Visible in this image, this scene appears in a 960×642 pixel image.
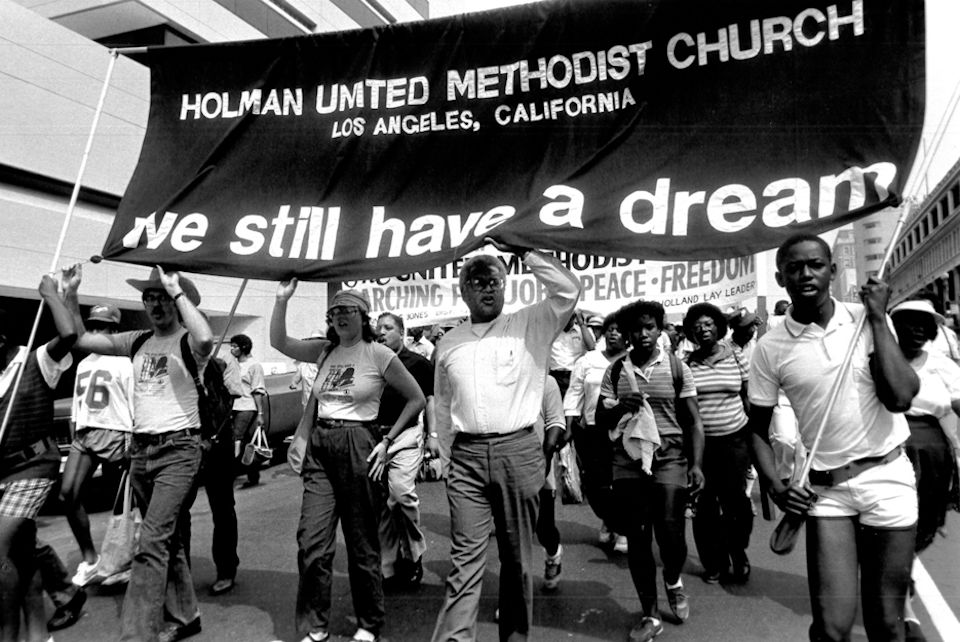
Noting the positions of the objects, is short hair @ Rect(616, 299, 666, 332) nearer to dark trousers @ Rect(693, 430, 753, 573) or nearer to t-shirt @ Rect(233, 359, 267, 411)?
dark trousers @ Rect(693, 430, 753, 573)

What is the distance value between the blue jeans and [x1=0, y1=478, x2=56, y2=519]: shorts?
55 centimetres

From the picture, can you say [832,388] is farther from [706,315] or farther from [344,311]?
[344,311]

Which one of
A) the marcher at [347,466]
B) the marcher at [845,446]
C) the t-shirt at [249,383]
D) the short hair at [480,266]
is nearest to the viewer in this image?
the marcher at [845,446]

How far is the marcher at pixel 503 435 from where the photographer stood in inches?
140

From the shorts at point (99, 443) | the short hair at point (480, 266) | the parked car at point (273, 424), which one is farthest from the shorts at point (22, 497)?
the parked car at point (273, 424)

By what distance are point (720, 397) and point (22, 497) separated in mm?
4282

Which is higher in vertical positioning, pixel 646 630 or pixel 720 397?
pixel 720 397

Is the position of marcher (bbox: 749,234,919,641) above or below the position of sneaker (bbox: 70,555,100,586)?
above

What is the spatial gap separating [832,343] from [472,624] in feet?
6.49

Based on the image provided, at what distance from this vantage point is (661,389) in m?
4.62

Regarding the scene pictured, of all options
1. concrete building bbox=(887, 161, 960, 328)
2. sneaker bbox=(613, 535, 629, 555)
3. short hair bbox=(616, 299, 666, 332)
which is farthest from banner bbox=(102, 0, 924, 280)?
concrete building bbox=(887, 161, 960, 328)

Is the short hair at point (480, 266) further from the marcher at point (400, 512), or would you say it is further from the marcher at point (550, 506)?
the marcher at point (400, 512)

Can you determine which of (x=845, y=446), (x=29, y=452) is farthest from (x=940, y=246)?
(x=29, y=452)

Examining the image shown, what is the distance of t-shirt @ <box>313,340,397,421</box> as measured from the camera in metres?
4.27
